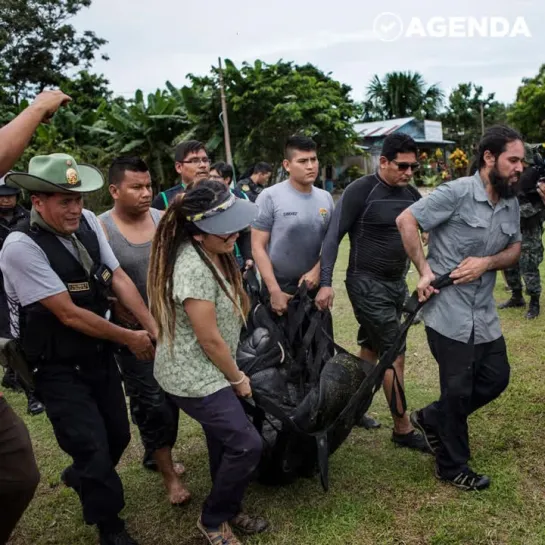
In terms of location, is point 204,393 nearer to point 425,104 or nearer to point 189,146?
point 189,146

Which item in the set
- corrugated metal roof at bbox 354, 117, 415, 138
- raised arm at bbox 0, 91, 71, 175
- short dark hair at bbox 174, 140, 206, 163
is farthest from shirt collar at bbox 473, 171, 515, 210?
corrugated metal roof at bbox 354, 117, 415, 138

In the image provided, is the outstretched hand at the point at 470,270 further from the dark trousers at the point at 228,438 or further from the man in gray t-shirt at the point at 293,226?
the dark trousers at the point at 228,438

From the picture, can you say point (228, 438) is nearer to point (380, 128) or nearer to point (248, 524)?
point (248, 524)

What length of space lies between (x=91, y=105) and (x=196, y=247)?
25.3 meters

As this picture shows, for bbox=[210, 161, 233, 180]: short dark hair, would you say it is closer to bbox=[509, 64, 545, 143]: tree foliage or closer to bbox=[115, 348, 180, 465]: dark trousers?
bbox=[115, 348, 180, 465]: dark trousers

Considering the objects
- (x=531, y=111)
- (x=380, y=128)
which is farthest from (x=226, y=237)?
(x=380, y=128)

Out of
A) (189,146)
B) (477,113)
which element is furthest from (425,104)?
(189,146)

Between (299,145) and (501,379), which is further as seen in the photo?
(299,145)

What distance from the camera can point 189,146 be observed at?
4652 millimetres

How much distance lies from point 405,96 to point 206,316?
51470 mm

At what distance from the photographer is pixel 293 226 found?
409cm

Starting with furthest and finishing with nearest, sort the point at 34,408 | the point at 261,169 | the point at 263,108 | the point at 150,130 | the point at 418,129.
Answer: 1. the point at 418,129
2. the point at 263,108
3. the point at 150,130
4. the point at 261,169
5. the point at 34,408

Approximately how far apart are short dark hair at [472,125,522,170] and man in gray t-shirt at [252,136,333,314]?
1287mm

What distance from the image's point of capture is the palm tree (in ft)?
163
